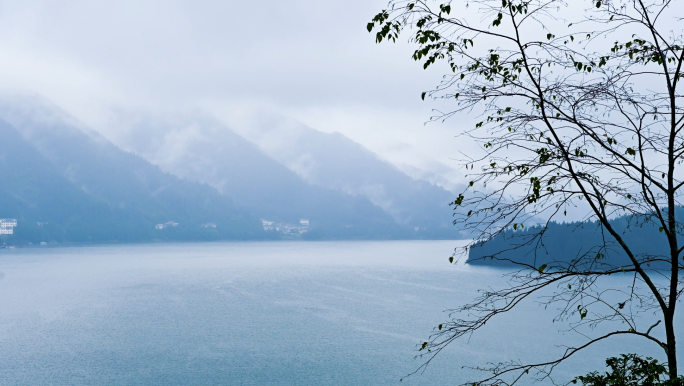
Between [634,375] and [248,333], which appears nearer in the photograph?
[634,375]

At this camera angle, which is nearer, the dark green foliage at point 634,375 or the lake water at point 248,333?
the dark green foliage at point 634,375

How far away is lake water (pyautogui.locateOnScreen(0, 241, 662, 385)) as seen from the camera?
26750 millimetres

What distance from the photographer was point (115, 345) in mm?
32969

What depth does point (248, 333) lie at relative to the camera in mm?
35719

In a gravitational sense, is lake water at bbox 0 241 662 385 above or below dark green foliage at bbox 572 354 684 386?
below

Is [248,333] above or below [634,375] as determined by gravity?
below

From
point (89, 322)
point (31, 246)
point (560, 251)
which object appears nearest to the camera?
point (89, 322)

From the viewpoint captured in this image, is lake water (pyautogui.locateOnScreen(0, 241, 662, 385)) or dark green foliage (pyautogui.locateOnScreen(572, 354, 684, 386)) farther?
lake water (pyautogui.locateOnScreen(0, 241, 662, 385))

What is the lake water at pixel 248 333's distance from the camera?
2675 cm

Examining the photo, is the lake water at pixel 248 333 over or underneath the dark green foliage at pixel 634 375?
underneath

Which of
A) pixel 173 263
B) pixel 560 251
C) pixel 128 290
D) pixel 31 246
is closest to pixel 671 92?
pixel 128 290

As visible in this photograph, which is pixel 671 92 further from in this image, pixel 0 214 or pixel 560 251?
pixel 0 214

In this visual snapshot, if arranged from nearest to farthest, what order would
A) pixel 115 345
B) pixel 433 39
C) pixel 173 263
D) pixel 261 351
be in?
pixel 433 39 → pixel 261 351 → pixel 115 345 → pixel 173 263

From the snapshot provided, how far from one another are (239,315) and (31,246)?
149167mm
